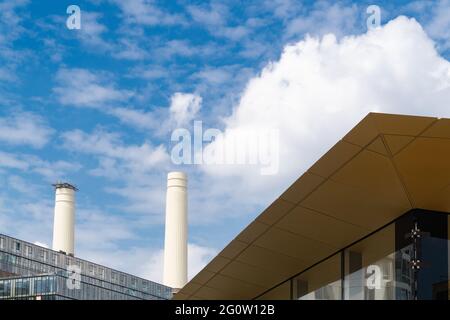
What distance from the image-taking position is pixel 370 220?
1772cm

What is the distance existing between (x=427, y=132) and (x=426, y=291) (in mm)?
4160

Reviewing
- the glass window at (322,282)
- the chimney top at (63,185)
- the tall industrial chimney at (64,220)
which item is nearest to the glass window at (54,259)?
the tall industrial chimney at (64,220)

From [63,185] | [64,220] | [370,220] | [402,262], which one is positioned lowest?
[402,262]

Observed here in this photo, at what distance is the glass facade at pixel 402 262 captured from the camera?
626 inches

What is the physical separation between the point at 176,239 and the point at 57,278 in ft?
60.6

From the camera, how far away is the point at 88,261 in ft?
472

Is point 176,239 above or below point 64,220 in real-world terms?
below

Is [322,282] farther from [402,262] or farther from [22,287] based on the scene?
[22,287]

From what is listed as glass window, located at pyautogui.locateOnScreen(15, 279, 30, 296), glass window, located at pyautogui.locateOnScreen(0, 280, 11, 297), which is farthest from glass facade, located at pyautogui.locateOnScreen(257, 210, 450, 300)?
glass window, located at pyautogui.locateOnScreen(0, 280, 11, 297)

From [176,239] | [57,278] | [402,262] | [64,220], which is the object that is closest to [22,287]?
[57,278]

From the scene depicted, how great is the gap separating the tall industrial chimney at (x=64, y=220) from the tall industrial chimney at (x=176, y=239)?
23.2 metres

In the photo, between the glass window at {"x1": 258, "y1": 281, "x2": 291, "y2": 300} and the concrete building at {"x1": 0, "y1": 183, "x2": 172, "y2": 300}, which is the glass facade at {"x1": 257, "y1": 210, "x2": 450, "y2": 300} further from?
the concrete building at {"x1": 0, "y1": 183, "x2": 172, "y2": 300}

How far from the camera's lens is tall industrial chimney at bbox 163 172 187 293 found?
12212 centimetres

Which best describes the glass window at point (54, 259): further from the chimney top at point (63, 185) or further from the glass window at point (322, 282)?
the glass window at point (322, 282)
